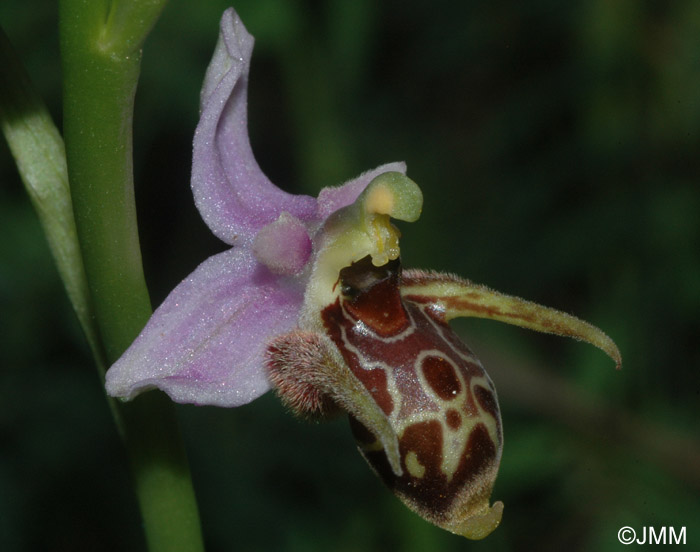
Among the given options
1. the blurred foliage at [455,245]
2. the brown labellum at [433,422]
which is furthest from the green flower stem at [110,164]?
the blurred foliage at [455,245]

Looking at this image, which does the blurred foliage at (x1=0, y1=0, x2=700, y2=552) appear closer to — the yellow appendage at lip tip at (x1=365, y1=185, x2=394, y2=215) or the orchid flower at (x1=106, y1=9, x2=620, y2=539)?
the orchid flower at (x1=106, y1=9, x2=620, y2=539)

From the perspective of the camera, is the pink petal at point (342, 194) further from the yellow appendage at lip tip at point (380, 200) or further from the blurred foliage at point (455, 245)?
the blurred foliage at point (455, 245)

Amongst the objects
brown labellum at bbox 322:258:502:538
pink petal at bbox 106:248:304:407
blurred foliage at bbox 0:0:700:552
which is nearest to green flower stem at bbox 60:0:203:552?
pink petal at bbox 106:248:304:407

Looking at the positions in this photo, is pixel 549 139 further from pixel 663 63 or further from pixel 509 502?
pixel 509 502

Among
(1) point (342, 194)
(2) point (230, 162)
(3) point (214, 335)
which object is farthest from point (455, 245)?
(3) point (214, 335)

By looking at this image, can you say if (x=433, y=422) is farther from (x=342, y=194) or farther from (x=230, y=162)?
(x=230, y=162)

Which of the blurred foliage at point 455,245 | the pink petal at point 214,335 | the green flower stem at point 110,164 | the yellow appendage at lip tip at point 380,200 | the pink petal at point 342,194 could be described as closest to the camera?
the green flower stem at point 110,164
